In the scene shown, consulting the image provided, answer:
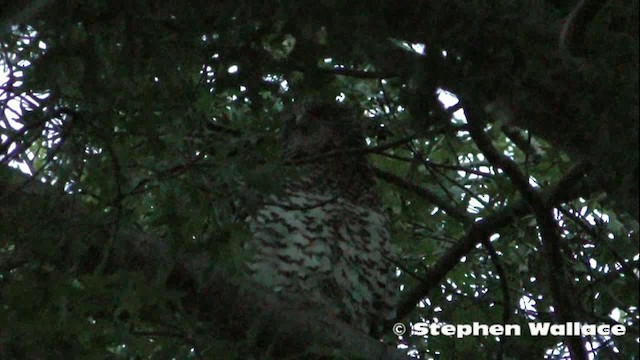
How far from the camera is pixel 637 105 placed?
7.41 ft

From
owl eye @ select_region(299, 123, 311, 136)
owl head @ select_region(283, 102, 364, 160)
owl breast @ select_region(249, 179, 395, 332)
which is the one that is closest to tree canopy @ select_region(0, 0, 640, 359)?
owl breast @ select_region(249, 179, 395, 332)

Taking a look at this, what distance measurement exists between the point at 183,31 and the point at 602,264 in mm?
1990

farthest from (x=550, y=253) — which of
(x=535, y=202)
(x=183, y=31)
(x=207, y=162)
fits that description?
(x=183, y=31)

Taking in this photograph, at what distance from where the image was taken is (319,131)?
559 cm

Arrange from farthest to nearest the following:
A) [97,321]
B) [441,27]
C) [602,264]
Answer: [602,264]
[97,321]
[441,27]

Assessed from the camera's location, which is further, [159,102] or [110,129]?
[159,102]

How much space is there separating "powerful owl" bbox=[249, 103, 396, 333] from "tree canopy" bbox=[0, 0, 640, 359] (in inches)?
27.9

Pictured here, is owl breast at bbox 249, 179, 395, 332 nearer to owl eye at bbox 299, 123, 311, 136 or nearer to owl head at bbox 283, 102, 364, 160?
owl head at bbox 283, 102, 364, 160

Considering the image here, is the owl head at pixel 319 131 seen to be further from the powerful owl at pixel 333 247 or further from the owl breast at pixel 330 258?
the owl breast at pixel 330 258

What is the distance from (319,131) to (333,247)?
0.81 m

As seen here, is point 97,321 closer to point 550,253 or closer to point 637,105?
point 550,253

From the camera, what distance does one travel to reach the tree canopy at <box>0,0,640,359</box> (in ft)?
8.49

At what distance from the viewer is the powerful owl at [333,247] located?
4.93 metres

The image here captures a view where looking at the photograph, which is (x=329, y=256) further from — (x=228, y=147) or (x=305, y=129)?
(x=228, y=147)
